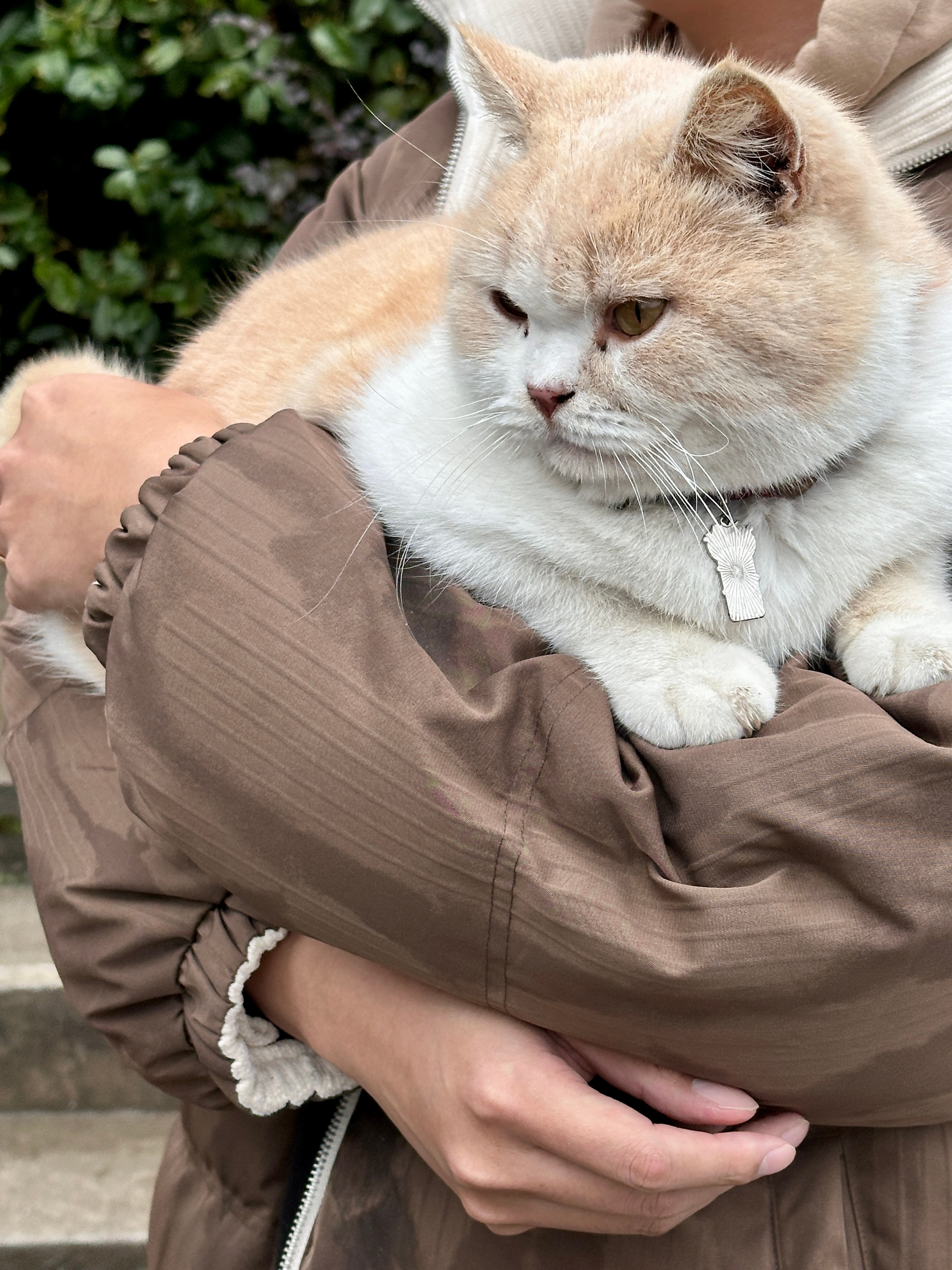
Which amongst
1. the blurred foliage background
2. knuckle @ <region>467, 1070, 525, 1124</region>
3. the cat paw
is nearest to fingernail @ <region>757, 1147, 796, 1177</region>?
knuckle @ <region>467, 1070, 525, 1124</region>

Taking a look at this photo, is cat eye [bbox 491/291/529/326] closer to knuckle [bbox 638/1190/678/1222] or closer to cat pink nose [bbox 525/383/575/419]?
cat pink nose [bbox 525/383/575/419]

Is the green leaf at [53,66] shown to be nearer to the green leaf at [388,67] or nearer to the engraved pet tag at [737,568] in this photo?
the green leaf at [388,67]

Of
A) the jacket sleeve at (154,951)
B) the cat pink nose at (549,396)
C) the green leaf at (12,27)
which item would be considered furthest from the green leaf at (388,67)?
the jacket sleeve at (154,951)

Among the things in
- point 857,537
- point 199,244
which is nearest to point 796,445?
point 857,537

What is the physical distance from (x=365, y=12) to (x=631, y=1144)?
2764 mm

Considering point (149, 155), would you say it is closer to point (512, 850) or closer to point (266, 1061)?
point (266, 1061)

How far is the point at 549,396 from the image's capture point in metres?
0.96

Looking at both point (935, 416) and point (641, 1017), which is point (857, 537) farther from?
point (641, 1017)

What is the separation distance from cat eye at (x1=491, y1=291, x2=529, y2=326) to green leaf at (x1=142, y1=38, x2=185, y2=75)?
6.96ft

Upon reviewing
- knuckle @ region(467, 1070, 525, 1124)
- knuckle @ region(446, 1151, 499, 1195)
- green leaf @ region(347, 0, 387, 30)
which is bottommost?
knuckle @ region(446, 1151, 499, 1195)

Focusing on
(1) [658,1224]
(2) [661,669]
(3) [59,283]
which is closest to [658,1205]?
(1) [658,1224]

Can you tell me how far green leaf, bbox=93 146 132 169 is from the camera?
2.68m

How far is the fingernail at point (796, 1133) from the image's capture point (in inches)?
32.4

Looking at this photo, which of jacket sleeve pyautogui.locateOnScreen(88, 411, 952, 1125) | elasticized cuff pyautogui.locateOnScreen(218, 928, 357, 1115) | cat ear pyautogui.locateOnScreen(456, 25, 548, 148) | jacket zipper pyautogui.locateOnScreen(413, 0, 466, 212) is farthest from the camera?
jacket zipper pyautogui.locateOnScreen(413, 0, 466, 212)
